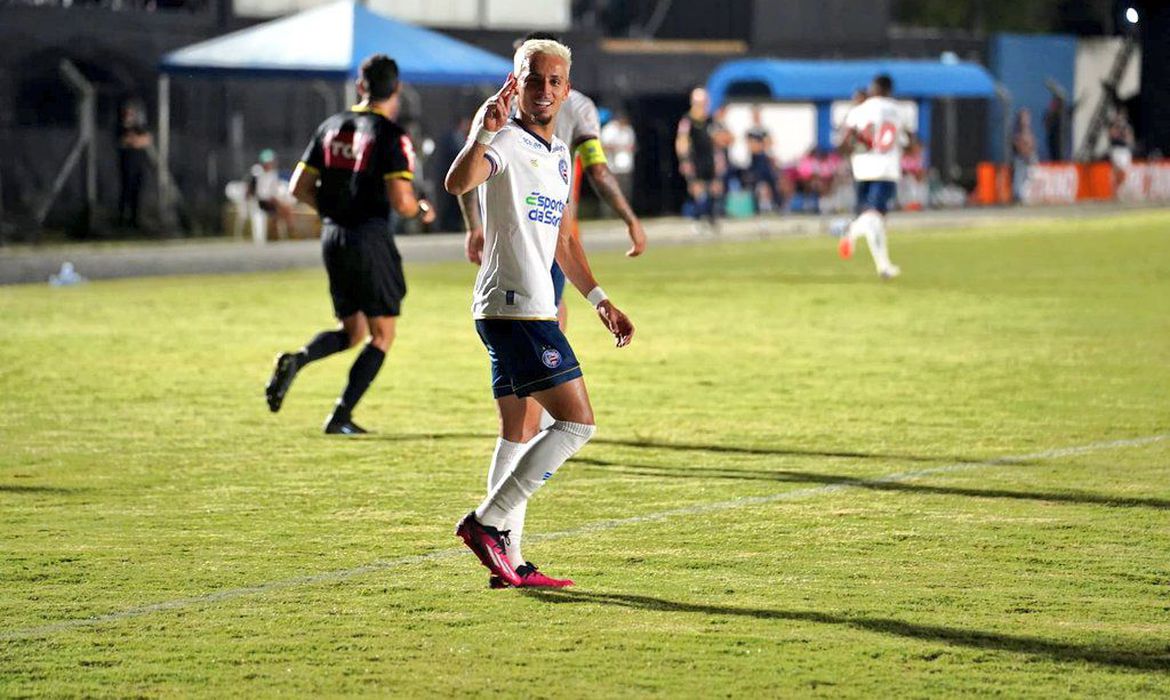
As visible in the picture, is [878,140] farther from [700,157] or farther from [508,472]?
[508,472]

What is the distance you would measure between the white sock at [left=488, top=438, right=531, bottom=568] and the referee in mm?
3648

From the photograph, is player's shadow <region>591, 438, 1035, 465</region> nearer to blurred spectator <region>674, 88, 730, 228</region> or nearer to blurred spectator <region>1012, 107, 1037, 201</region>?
blurred spectator <region>674, 88, 730, 228</region>

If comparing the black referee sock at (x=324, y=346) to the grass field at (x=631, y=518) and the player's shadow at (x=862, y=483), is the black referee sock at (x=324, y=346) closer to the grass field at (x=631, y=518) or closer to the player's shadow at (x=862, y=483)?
the grass field at (x=631, y=518)

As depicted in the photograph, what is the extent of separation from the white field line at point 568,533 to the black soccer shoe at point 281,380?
3.30 meters

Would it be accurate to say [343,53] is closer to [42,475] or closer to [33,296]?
[33,296]

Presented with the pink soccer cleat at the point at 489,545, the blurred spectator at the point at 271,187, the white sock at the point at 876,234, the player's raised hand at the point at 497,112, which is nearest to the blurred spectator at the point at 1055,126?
the blurred spectator at the point at 271,187

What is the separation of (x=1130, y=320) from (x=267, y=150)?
1683cm

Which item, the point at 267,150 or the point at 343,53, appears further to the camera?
the point at 267,150

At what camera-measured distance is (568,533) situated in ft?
28.2

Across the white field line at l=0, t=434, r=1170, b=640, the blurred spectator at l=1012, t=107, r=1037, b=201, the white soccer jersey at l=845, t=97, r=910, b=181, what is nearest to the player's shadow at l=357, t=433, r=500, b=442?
the white field line at l=0, t=434, r=1170, b=640

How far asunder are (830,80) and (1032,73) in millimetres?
10880

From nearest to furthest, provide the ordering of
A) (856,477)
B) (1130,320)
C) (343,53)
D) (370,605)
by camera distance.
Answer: (370,605), (856,477), (1130,320), (343,53)

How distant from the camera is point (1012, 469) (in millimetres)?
10250

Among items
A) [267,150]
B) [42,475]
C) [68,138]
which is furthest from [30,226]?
[42,475]
